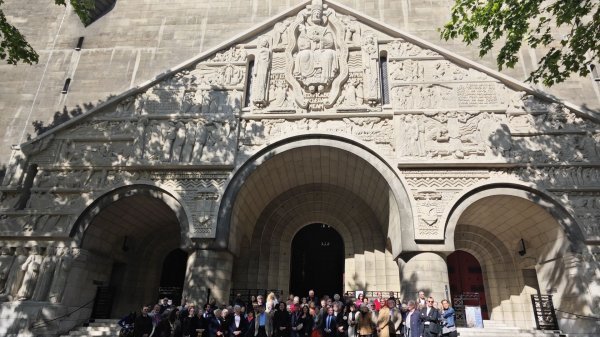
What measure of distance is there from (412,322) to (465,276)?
7.83 m

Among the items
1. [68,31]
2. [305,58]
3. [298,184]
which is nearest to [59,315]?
[298,184]

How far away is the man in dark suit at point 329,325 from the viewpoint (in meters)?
8.92

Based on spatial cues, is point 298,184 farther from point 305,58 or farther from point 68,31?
point 68,31

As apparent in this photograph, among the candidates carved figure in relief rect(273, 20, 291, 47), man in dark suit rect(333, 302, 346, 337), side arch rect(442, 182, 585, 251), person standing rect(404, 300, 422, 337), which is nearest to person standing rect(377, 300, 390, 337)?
person standing rect(404, 300, 422, 337)

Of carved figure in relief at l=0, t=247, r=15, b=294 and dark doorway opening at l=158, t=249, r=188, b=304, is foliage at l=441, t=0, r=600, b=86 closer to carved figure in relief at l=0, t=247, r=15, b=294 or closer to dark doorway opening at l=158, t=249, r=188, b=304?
dark doorway opening at l=158, t=249, r=188, b=304

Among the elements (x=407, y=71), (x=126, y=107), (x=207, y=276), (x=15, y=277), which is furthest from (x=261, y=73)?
(x=15, y=277)

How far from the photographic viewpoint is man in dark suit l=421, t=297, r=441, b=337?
812cm

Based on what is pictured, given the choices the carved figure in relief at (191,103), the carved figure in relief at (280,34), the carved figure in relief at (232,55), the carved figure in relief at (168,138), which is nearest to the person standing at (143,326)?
the carved figure in relief at (168,138)

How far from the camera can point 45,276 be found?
1154cm

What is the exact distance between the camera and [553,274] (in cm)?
1148

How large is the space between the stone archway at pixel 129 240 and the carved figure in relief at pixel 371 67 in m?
7.75

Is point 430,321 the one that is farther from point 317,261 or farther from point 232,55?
point 232,55

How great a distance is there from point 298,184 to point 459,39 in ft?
34.7

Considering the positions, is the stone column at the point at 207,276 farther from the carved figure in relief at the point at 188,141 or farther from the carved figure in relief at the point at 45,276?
the carved figure in relief at the point at 45,276
